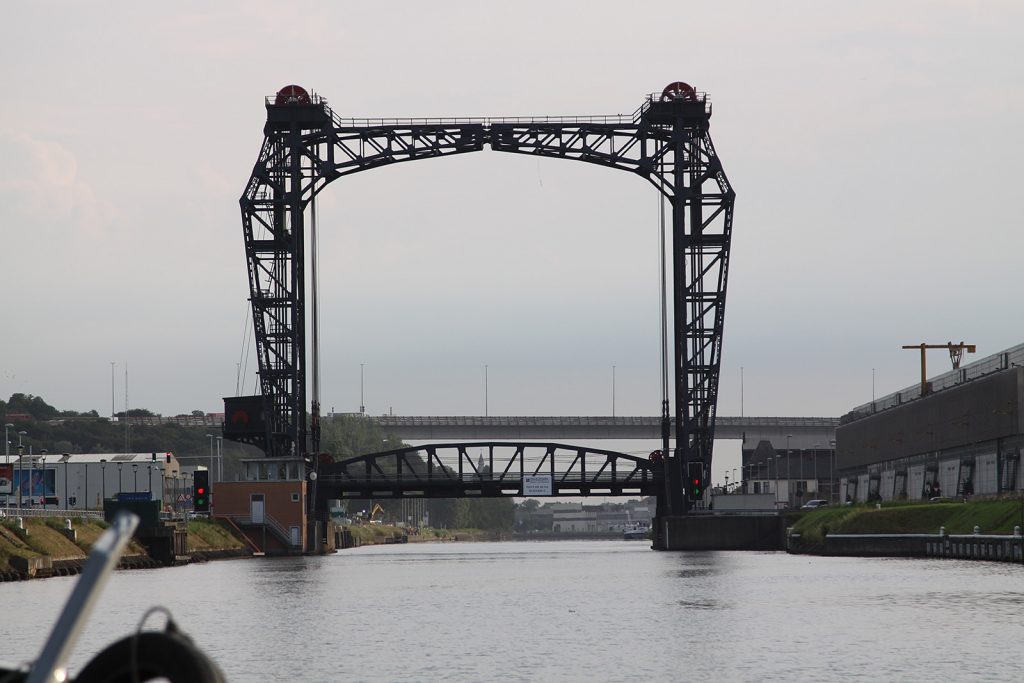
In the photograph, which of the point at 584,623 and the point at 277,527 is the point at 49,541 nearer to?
the point at 277,527

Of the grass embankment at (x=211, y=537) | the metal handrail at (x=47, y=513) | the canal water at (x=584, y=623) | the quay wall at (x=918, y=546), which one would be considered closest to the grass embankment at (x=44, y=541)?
the canal water at (x=584, y=623)

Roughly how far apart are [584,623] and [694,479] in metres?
64.9

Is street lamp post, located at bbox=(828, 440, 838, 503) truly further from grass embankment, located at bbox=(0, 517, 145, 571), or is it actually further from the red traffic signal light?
grass embankment, located at bbox=(0, 517, 145, 571)

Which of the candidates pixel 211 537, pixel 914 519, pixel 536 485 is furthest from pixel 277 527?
pixel 914 519

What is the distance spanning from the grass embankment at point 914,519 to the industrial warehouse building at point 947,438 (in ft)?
17.3

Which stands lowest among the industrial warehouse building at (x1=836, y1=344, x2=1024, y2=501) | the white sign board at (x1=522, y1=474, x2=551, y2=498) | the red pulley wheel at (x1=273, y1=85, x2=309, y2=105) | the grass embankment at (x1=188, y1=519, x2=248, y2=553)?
the grass embankment at (x1=188, y1=519, x2=248, y2=553)

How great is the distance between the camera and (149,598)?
171 feet

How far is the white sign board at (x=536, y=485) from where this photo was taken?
363ft

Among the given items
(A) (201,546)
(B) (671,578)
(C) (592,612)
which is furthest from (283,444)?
(C) (592,612)

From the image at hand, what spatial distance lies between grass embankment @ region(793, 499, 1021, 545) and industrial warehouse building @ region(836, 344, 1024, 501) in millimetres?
5282

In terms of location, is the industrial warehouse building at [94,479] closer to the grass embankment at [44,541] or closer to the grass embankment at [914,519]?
the grass embankment at [44,541]

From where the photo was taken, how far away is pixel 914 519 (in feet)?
297

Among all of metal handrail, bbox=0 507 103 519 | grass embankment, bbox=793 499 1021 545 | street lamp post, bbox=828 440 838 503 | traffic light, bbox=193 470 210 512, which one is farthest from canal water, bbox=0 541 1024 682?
street lamp post, bbox=828 440 838 503

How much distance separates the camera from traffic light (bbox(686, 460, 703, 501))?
340 ft
